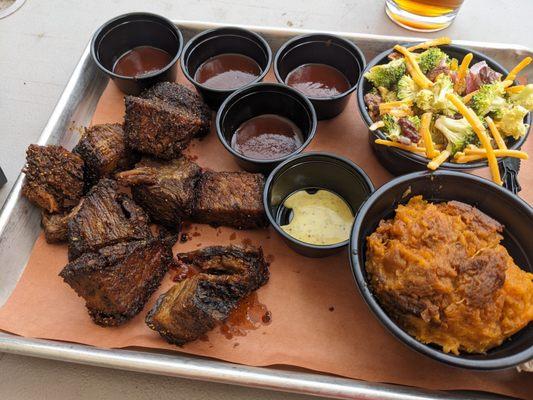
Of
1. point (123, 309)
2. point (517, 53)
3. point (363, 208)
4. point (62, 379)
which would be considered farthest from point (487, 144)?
point (62, 379)

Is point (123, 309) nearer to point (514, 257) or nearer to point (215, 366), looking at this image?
point (215, 366)

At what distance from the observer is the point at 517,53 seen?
325 cm

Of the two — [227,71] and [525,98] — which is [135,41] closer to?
[227,71]

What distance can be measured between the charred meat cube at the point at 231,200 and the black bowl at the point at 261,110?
0.11 metres

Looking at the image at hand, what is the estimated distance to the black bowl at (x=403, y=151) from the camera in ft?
8.10

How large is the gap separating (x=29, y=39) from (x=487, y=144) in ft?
13.0

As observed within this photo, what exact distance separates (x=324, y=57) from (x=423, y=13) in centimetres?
108

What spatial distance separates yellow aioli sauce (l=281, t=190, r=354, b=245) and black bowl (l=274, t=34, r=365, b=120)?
68 centimetres

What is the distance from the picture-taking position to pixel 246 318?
240cm

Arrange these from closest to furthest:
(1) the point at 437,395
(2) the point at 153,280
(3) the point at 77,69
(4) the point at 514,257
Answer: (1) the point at 437,395 < (4) the point at 514,257 < (2) the point at 153,280 < (3) the point at 77,69

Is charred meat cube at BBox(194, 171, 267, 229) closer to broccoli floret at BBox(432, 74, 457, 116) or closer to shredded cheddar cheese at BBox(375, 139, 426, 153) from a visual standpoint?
shredded cheddar cheese at BBox(375, 139, 426, 153)

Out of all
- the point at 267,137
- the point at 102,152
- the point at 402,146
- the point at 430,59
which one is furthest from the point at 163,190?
the point at 430,59

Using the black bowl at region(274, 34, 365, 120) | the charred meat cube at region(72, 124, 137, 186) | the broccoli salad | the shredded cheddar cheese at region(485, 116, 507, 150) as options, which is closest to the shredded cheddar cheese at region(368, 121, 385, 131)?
the broccoli salad

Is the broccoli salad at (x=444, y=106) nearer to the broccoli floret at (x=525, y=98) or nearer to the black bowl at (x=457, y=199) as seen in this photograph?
the broccoli floret at (x=525, y=98)
